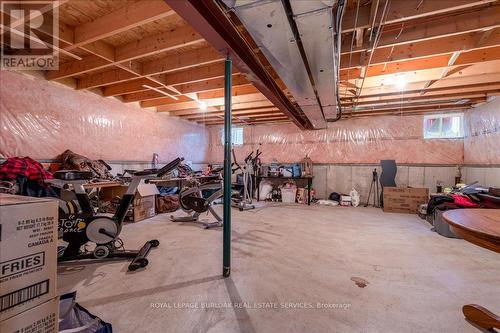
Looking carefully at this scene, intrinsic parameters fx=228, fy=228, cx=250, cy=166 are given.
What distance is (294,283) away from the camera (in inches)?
77.4

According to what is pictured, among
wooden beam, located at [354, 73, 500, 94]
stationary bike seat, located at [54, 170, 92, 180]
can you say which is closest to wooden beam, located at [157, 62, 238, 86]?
stationary bike seat, located at [54, 170, 92, 180]

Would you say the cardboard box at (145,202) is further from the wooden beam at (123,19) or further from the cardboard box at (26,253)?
the cardboard box at (26,253)

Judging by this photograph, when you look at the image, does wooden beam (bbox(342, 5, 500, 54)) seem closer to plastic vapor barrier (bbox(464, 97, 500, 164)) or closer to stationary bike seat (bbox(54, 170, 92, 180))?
plastic vapor barrier (bbox(464, 97, 500, 164))

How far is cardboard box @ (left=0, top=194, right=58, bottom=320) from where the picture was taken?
34.1 inches

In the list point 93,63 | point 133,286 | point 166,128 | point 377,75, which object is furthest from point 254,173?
point 133,286

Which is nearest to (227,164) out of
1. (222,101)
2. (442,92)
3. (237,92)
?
(237,92)

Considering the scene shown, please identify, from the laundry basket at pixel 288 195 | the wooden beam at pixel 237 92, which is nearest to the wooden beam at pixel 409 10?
A: the wooden beam at pixel 237 92

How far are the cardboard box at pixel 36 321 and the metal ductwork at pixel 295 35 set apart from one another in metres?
1.86

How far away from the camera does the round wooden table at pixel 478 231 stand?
3.20 feet

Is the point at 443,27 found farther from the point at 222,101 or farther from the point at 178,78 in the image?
the point at 222,101

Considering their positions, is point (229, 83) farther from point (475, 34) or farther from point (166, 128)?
point (166, 128)

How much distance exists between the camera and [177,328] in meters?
1.43

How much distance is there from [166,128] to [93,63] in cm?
293
